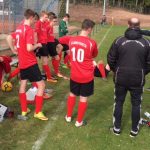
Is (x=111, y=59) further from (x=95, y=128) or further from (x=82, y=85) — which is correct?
(x=95, y=128)

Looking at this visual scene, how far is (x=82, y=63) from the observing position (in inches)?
270

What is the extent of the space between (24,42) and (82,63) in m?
1.19

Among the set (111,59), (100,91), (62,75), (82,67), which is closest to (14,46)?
(82,67)

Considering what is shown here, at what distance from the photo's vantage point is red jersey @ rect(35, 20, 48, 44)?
10609 millimetres

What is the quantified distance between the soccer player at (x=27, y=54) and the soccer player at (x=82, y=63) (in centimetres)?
70

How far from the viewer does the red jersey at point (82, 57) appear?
6703 millimetres

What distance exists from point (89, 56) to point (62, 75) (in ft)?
17.0

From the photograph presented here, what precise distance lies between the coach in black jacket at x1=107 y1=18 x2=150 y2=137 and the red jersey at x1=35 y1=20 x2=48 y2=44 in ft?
14.5

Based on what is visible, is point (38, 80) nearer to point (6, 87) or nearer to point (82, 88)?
point (82, 88)

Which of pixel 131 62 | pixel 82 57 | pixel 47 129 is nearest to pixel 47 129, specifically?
pixel 47 129

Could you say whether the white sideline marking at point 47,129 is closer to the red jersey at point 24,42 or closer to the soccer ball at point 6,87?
the red jersey at point 24,42

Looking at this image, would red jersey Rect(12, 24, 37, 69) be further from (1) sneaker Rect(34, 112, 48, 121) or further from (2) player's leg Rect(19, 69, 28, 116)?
(1) sneaker Rect(34, 112, 48, 121)

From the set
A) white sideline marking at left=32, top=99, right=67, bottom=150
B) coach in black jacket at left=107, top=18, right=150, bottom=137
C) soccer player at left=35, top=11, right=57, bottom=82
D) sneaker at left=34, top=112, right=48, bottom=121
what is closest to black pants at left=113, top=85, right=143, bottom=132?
coach in black jacket at left=107, top=18, right=150, bottom=137

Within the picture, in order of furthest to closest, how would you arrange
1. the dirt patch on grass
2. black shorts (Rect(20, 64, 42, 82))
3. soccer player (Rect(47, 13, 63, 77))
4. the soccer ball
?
the dirt patch on grass → soccer player (Rect(47, 13, 63, 77)) → the soccer ball → black shorts (Rect(20, 64, 42, 82))
